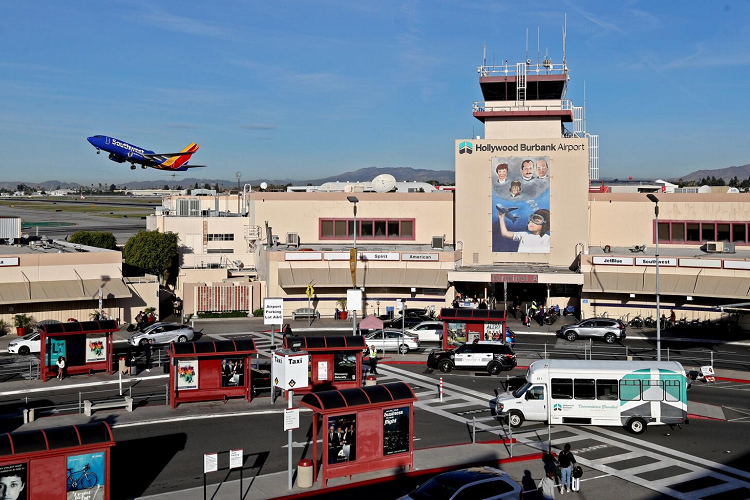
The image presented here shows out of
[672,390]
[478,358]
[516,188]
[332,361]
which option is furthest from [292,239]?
[672,390]

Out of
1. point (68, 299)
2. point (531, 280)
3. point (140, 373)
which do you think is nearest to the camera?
point (140, 373)

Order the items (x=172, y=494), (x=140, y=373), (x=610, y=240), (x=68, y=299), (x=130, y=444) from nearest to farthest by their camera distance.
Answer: (x=172, y=494) < (x=130, y=444) < (x=140, y=373) < (x=68, y=299) < (x=610, y=240)

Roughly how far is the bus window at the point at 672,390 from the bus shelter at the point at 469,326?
1615cm

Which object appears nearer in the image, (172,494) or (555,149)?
(172,494)

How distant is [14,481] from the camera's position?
17734 mm

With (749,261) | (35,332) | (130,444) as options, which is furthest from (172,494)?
(749,261)

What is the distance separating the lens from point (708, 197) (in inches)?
2227

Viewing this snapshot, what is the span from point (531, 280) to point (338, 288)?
14.4m

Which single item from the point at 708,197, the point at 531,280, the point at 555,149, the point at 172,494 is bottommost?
the point at 172,494

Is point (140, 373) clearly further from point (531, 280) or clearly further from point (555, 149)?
point (555, 149)

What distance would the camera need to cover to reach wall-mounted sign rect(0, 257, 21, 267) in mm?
48309

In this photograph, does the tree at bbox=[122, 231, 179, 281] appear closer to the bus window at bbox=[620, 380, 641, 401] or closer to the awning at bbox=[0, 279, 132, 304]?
the awning at bbox=[0, 279, 132, 304]

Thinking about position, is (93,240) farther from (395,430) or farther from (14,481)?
(14,481)

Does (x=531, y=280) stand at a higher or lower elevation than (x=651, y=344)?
higher
